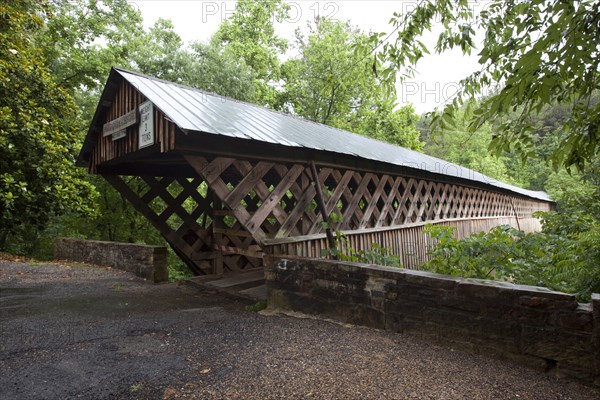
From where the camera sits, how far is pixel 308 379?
9.94 feet

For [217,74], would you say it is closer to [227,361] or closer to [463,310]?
[227,361]

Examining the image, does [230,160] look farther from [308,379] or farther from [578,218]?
[578,218]

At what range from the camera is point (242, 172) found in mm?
5199

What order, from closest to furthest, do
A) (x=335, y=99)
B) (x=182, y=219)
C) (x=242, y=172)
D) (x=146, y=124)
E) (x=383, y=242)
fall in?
(x=242, y=172) < (x=146, y=124) < (x=383, y=242) < (x=182, y=219) < (x=335, y=99)

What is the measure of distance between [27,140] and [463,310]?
32.1 ft

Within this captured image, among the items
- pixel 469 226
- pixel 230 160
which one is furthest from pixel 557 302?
pixel 469 226

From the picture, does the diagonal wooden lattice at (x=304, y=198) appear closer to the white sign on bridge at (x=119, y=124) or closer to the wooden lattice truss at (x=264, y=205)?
the wooden lattice truss at (x=264, y=205)

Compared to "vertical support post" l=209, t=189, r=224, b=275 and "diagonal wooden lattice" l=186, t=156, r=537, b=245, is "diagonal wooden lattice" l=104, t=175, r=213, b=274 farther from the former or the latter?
"diagonal wooden lattice" l=186, t=156, r=537, b=245

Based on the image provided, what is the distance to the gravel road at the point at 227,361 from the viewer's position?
2814 mm

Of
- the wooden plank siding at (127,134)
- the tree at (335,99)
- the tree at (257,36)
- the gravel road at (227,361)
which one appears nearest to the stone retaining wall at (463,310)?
the gravel road at (227,361)

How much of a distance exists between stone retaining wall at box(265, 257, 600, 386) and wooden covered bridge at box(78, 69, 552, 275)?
116cm

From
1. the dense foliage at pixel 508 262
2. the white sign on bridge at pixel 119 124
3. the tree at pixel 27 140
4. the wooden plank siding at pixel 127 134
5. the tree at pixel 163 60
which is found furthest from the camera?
the tree at pixel 163 60

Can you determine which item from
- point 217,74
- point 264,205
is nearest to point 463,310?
point 264,205

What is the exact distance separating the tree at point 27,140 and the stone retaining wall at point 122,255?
1.30 m
